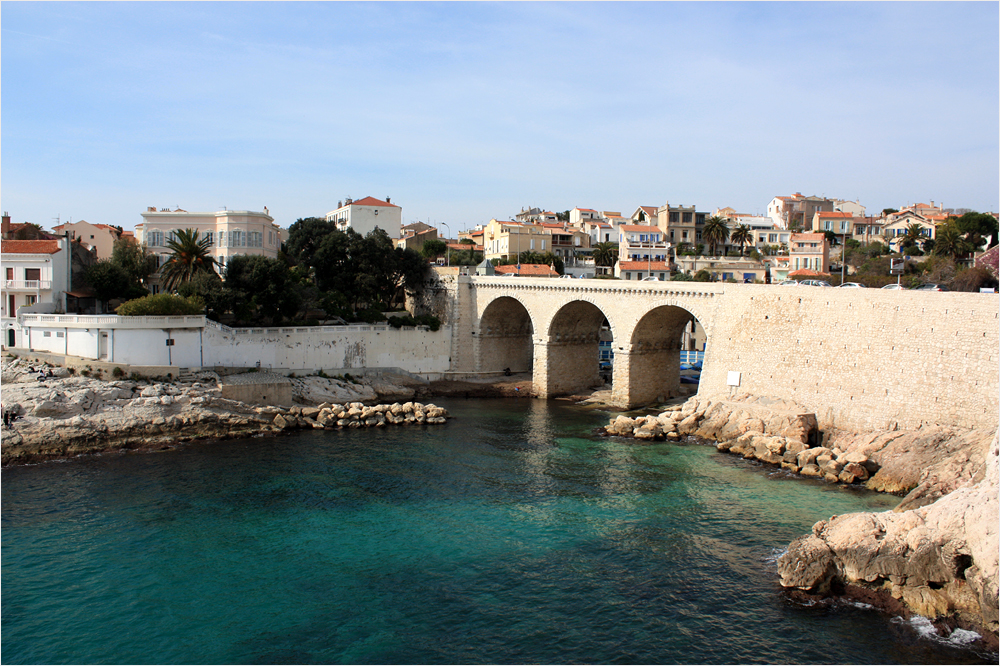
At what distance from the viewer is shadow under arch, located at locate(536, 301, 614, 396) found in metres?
43.0

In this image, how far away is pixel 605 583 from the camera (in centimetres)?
1833

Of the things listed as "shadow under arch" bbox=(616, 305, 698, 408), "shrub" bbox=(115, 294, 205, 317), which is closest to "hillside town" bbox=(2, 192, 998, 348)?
"shrub" bbox=(115, 294, 205, 317)

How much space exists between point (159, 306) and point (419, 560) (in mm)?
21599

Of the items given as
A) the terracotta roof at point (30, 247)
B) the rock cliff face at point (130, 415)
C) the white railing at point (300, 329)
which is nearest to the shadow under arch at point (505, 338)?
the white railing at point (300, 329)

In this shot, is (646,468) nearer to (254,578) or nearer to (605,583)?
(605,583)

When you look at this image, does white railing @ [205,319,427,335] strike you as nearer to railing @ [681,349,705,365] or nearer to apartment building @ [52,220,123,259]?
apartment building @ [52,220,123,259]

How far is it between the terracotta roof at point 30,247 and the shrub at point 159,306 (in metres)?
7.09

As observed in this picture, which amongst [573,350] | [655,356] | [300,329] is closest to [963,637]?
[655,356]

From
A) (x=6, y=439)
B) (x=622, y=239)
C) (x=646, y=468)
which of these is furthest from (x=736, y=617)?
(x=622, y=239)

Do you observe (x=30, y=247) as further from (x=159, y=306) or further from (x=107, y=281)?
(x=159, y=306)

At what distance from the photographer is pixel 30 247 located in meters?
38.6

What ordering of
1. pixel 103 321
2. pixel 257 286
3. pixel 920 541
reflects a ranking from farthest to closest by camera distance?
pixel 257 286 < pixel 103 321 < pixel 920 541

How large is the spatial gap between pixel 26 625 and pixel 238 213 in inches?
1277

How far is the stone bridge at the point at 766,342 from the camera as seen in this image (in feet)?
82.4
